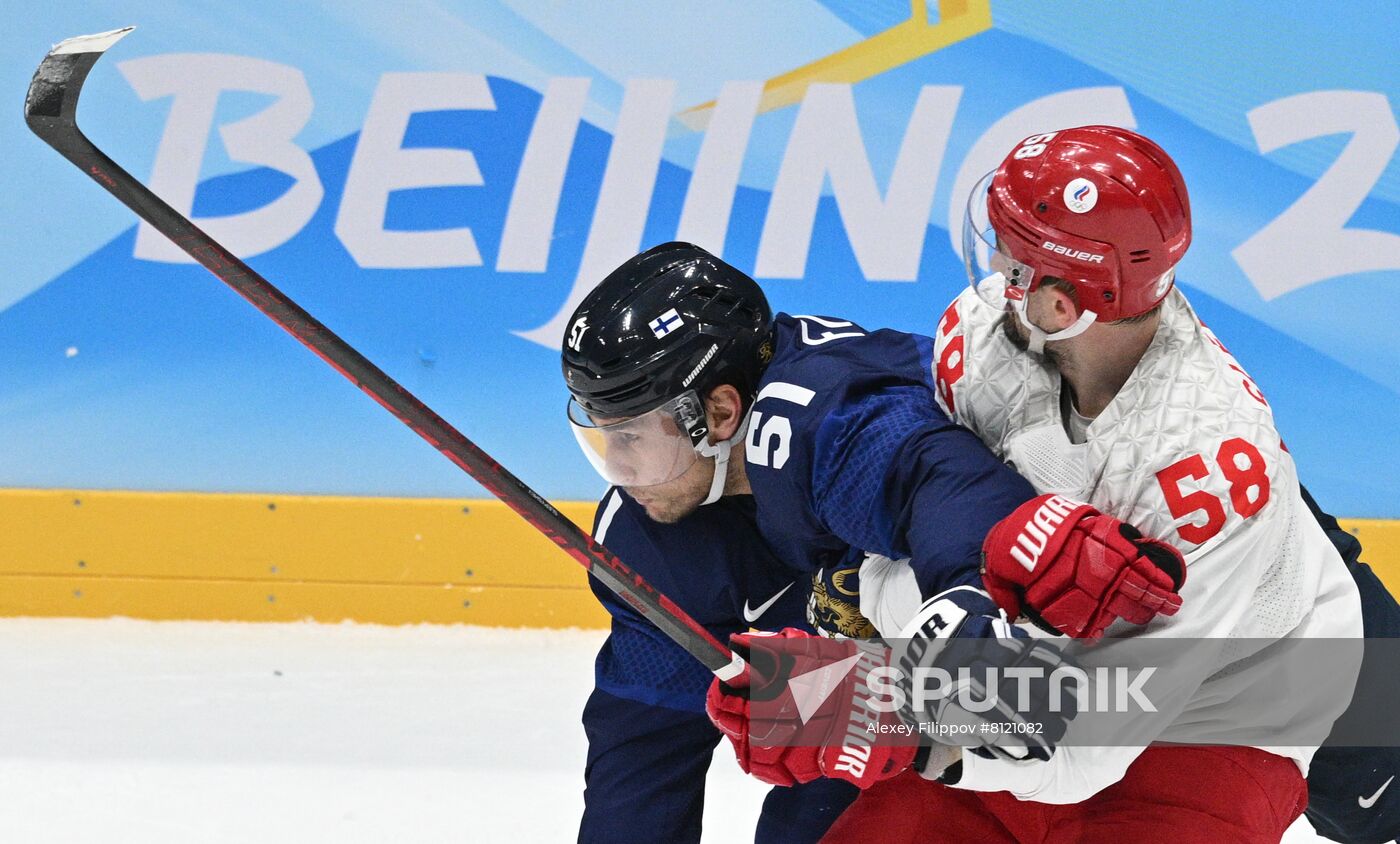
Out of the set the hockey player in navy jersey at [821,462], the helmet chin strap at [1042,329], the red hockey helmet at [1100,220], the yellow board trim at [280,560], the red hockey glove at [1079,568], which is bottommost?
the yellow board trim at [280,560]

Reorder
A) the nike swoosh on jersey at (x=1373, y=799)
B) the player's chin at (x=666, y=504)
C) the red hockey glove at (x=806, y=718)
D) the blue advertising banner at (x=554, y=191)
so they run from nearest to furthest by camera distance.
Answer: the red hockey glove at (x=806, y=718), the nike swoosh on jersey at (x=1373, y=799), the player's chin at (x=666, y=504), the blue advertising banner at (x=554, y=191)

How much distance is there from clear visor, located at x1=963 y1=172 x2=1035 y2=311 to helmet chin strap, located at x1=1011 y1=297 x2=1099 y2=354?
0.03 ft

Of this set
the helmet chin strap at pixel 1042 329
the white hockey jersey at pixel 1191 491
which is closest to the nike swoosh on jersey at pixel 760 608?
the white hockey jersey at pixel 1191 491

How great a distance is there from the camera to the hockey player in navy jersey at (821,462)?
1.49 m

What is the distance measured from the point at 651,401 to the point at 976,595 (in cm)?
57

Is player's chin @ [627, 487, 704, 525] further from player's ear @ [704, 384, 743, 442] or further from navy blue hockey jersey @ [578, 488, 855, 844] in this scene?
player's ear @ [704, 384, 743, 442]

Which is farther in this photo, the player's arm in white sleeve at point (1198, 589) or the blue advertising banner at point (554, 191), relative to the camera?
the blue advertising banner at point (554, 191)

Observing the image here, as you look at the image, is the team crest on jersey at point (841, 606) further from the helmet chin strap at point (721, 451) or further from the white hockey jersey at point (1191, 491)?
the white hockey jersey at point (1191, 491)

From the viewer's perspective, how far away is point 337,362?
1.67 m

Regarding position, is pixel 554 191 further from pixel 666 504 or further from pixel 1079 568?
pixel 1079 568

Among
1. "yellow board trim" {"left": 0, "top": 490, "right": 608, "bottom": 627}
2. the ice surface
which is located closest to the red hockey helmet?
the ice surface

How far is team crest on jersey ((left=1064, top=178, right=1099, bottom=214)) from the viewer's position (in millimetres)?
1606

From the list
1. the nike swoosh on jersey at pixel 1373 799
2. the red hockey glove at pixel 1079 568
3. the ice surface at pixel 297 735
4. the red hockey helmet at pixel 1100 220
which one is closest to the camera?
the red hockey glove at pixel 1079 568

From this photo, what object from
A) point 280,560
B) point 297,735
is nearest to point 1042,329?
point 297,735
